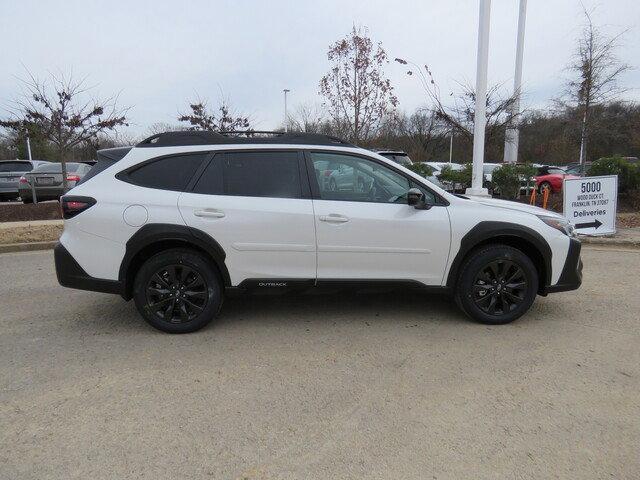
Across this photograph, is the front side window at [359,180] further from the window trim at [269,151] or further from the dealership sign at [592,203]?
the dealership sign at [592,203]

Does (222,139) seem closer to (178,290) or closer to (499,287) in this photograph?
(178,290)

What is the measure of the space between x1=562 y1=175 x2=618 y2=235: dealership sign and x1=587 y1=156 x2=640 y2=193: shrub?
3540mm

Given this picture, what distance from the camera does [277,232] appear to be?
4.25m

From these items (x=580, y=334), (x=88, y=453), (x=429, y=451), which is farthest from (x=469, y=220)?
(x=88, y=453)

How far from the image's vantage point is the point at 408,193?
4289 mm

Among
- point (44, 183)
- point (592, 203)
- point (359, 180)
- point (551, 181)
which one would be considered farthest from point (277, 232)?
point (551, 181)

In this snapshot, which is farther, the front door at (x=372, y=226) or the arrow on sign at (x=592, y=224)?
the arrow on sign at (x=592, y=224)

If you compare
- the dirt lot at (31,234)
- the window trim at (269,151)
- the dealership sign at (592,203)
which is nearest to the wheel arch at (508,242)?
the window trim at (269,151)

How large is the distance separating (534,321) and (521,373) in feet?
4.21

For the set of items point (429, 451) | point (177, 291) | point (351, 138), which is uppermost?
point (351, 138)

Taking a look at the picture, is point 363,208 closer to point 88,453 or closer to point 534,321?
point 534,321

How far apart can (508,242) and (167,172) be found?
323 cm

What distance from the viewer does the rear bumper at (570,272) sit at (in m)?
4.52

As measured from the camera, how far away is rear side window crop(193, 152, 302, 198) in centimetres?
433
